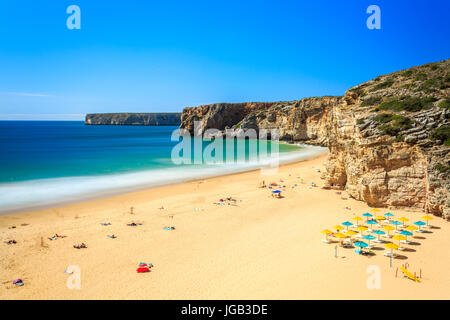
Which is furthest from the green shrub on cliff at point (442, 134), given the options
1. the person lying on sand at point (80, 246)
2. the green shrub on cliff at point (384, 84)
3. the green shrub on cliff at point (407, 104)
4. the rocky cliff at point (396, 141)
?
the person lying on sand at point (80, 246)

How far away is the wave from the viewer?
19.2 m

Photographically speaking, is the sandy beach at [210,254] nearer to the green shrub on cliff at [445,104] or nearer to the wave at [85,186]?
the wave at [85,186]

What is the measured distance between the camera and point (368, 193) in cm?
1625

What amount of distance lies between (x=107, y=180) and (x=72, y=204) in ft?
25.5

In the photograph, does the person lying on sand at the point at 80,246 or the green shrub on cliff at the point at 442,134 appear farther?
the green shrub on cliff at the point at 442,134

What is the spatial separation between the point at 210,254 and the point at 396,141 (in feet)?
40.3

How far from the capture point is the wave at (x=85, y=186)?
63.0 feet

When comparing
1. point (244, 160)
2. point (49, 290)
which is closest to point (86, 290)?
point (49, 290)

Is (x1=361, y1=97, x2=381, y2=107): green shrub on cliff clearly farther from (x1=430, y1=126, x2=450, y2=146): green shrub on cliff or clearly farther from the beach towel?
the beach towel

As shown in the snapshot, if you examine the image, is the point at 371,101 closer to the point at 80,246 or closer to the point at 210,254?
the point at 210,254

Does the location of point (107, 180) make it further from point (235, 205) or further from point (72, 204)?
point (235, 205)

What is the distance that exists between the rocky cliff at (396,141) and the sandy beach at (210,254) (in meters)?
1.11

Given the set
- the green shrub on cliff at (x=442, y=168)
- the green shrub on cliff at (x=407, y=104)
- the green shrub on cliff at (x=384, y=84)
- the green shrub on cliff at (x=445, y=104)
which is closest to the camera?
the green shrub on cliff at (x=442, y=168)

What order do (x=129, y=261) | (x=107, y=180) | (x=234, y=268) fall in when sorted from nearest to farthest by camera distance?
1. (x=234, y=268)
2. (x=129, y=261)
3. (x=107, y=180)
